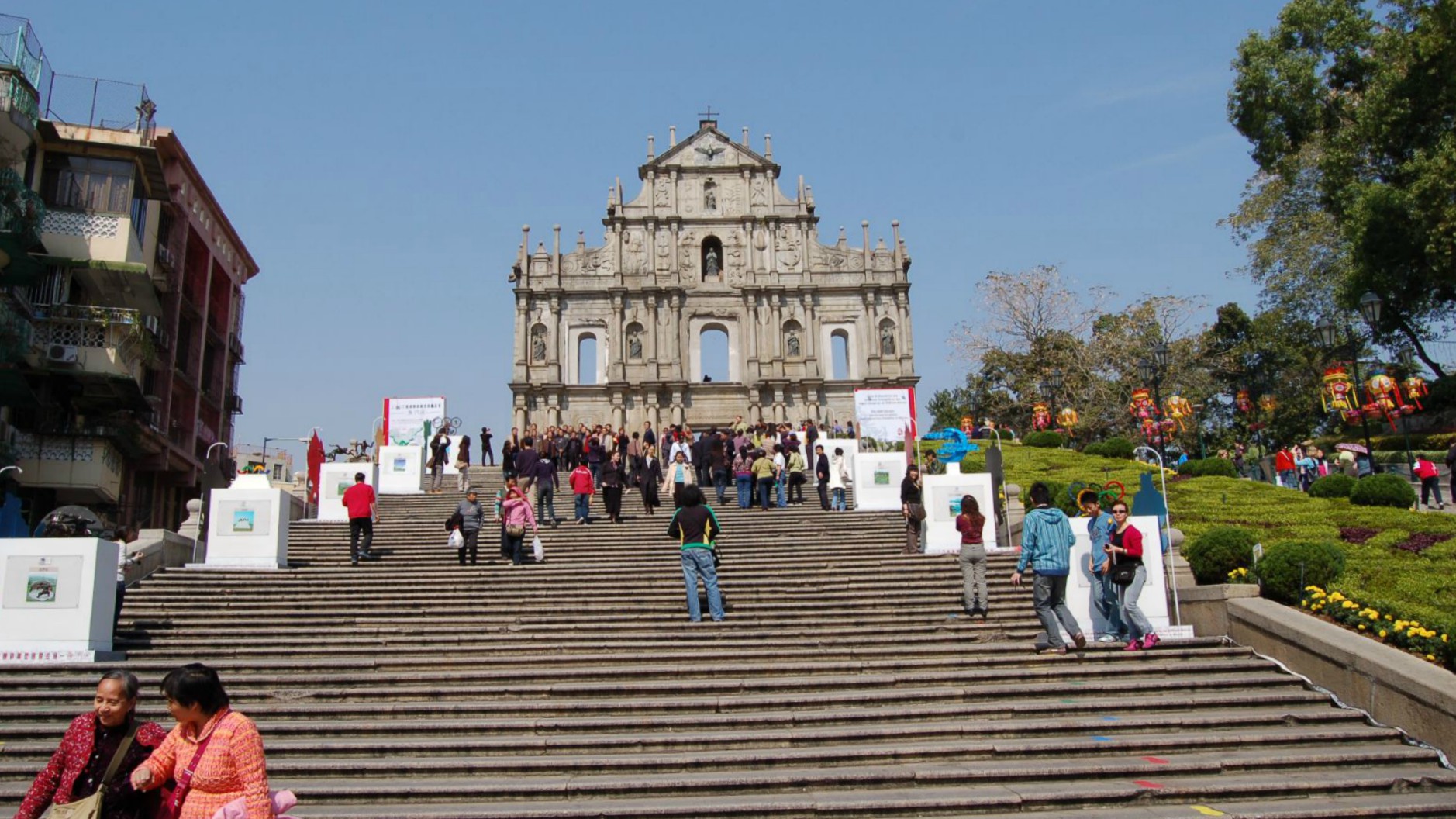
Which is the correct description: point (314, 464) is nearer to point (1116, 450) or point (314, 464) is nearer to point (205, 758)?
point (205, 758)

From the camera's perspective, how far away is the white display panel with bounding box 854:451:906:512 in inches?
832

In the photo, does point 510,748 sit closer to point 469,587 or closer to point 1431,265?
point 469,587

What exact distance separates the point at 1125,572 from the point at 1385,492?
1087 cm

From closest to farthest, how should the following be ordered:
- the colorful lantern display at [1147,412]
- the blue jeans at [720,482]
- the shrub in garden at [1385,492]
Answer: the shrub in garden at [1385,492]
the blue jeans at [720,482]
the colorful lantern display at [1147,412]

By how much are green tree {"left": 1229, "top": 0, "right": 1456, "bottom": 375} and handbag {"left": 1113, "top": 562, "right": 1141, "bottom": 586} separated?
787 inches

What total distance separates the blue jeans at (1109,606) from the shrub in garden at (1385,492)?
34.1ft

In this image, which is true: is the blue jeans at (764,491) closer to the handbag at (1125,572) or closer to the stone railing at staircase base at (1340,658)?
the stone railing at staircase base at (1340,658)

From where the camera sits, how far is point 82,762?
4.99m

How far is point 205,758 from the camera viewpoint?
490 centimetres

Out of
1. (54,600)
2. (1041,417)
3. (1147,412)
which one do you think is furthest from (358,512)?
(1041,417)

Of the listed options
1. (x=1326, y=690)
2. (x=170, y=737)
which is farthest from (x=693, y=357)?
(x=170, y=737)

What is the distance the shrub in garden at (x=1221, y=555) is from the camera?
12797mm

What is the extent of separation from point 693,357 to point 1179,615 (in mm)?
37182

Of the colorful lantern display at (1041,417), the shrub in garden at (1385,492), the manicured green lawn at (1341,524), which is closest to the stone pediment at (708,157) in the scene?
A: the colorful lantern display at (1041,417)
